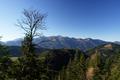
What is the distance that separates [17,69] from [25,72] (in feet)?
4.03

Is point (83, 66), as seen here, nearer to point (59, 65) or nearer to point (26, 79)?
point (26, 79)

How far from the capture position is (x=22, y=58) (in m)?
31.8

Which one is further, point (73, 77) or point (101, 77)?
point (73, 77)

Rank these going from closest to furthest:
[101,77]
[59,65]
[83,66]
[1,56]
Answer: [1,56] < [101,77] < [83,66] < [59,65]

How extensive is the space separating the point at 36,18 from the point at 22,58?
6.07 m

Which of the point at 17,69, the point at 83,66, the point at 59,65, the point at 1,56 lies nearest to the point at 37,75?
the point at 17,69


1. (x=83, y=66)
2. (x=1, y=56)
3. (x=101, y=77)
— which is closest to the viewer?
(x=1, y=56)

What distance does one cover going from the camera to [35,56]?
107 ft

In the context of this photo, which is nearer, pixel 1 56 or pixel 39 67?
pixel 1 56

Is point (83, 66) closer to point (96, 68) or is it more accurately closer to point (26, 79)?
point (96, 68)

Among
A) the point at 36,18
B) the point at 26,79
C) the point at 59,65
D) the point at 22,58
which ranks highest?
the point at 36,18

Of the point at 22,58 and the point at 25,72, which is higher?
the point at 22,58

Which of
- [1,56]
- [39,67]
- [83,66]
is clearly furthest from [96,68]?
[1,56]

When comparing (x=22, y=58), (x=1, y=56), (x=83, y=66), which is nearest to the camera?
(x=1, y=56)
